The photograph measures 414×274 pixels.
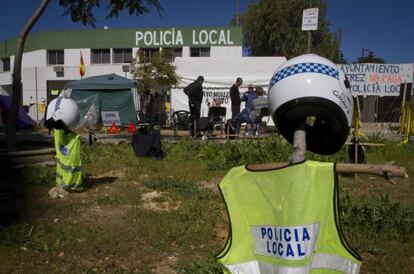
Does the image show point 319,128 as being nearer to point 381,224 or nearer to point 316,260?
point 316,260

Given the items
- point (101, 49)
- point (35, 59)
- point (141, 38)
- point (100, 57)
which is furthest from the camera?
point (35, 59)

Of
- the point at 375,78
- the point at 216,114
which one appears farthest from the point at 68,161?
the point at 375,78

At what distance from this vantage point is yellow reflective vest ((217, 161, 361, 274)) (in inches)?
70.7

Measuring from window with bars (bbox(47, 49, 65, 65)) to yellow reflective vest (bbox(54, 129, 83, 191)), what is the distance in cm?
3663

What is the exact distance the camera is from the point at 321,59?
6.34ft

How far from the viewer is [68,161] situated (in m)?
5.74

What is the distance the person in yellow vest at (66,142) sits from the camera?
575 centimetres

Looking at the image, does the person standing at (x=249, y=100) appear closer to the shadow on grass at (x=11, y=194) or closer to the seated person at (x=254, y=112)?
the seated person at (x=254, y=112)

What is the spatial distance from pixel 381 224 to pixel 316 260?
3.23 metres

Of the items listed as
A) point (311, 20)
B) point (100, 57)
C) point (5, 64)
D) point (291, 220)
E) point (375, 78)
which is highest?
point (100, 57)

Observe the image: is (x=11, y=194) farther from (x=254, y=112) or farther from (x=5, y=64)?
(x=5, y=64)

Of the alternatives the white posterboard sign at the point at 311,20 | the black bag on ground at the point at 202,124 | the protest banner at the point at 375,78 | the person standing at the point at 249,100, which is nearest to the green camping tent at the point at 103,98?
the black bag on ground at the point at 202,124

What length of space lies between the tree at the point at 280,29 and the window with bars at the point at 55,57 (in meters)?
18.4

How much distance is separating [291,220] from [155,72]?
22.3 m
